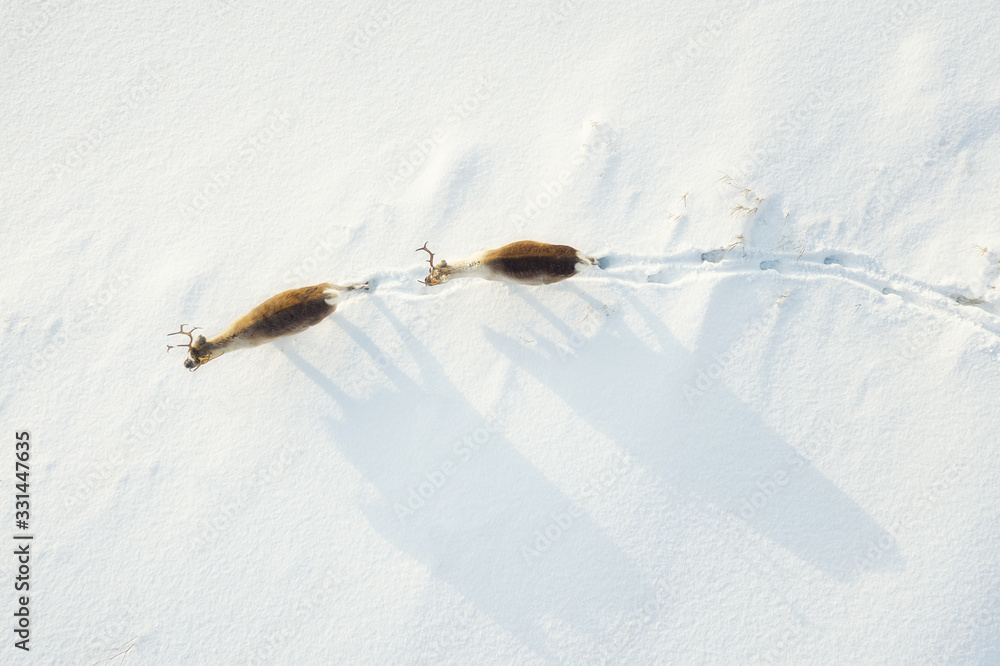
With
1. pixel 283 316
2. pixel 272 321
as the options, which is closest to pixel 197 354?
pixel 272 321

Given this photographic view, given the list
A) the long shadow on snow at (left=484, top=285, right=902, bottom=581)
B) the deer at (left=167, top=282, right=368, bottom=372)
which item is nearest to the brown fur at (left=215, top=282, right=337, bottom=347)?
the deer at (left=167, top=282, right=368, bottom=372)

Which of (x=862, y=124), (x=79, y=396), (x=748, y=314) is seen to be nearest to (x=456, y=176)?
(x=748, y=314)

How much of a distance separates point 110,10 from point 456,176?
6.00m

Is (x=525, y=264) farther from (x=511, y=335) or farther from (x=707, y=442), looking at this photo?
(x=707, y=442)

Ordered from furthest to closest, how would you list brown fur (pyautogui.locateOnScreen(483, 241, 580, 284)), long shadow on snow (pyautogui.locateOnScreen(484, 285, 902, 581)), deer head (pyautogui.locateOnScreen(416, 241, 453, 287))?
deer head (pyautogui.locateOnScreen(416, 241, 453, 287)) → long shadow on snow (pyautogui.locateOnScreen(484, 285, 902, 581)) → brown fur (pyautogui.locateOnScreen(483, 241, 580, 284))

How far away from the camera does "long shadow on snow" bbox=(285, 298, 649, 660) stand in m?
7.12

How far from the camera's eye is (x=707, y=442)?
7.18 meters

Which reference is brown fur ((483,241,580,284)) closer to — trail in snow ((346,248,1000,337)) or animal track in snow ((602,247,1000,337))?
trail in snow ((346,248,1000,337))

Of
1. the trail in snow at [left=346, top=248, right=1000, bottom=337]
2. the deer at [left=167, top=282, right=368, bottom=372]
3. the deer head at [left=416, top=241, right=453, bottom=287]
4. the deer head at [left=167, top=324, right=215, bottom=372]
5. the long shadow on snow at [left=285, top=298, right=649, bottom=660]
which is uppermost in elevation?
the trail in snow at [left=346, top=248, right=1000, bottom=337]

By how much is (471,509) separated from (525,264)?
3.44 m

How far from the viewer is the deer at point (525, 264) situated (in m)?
6.79

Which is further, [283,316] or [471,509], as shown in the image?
[471,509]

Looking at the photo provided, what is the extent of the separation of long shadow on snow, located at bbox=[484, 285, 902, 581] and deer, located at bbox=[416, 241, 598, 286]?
1.80 feet

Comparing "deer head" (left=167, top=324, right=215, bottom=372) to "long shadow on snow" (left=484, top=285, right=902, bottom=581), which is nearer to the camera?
"long shadow on snow" (left=484, top=285, right=902, bottom=581)
